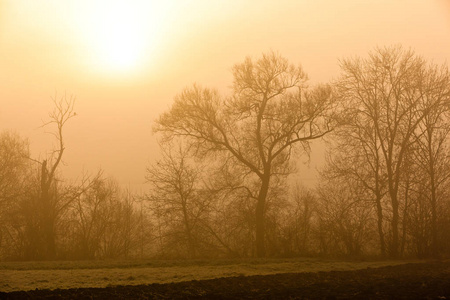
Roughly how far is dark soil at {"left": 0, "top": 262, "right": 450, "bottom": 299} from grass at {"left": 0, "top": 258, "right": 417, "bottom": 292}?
157 cm

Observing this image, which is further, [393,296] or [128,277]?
[128,277]

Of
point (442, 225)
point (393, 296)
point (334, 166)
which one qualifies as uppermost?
point (334, 166)

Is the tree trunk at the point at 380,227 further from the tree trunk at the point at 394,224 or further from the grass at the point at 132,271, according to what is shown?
the grass at the point at 132,271

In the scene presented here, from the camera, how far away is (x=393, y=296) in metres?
16.5

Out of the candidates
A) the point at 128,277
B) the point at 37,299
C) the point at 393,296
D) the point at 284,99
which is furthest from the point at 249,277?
the point at 284,99

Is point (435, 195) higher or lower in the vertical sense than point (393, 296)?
higher

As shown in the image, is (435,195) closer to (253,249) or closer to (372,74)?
(372,74)

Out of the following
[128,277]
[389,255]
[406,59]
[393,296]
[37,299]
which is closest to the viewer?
[37,299]

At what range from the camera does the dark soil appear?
1638 cm

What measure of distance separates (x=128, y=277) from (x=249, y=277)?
4.45m

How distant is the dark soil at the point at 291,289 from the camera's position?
1638 cm

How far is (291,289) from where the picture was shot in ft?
59.6

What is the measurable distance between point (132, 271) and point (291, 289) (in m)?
7.47

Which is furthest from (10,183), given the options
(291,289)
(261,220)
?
(291,289)
